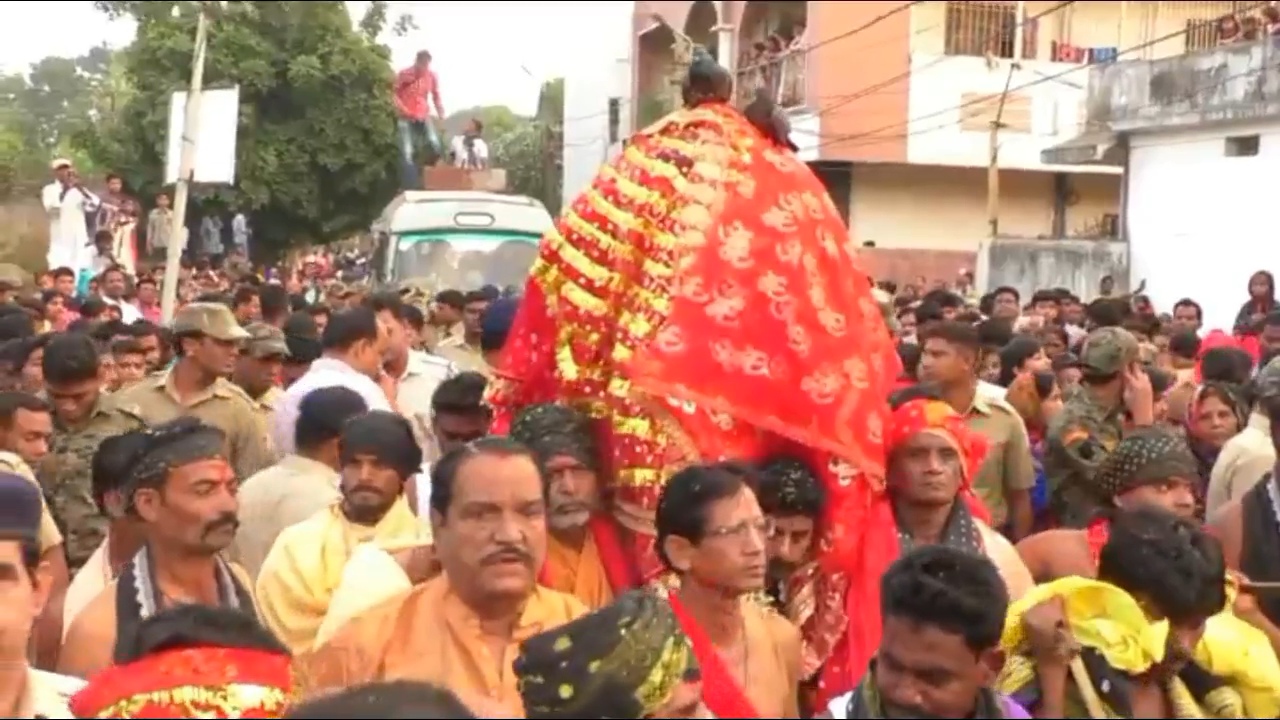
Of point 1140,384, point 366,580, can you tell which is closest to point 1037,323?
point 1140,384

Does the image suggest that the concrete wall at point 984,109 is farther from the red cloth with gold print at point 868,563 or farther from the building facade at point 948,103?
the red cloth with gold print at point 868,563

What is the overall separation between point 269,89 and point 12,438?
21.3 m

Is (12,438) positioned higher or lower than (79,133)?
lower

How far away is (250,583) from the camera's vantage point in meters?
3.89

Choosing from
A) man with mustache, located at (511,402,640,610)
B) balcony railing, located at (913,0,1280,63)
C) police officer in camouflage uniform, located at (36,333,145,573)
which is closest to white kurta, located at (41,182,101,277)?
police officer in camouflage uniform, located at (36,333,145,573)

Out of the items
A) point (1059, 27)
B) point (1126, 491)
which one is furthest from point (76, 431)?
point (1059, 27)

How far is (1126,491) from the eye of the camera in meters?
4.05

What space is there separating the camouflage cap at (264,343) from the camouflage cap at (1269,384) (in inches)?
136

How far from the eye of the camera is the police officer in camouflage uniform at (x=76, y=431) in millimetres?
5406

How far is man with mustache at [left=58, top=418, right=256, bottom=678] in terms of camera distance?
3.66 metres

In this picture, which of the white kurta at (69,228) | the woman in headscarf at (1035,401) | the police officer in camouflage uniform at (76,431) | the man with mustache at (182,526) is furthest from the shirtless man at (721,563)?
the white kurta at (69,228)

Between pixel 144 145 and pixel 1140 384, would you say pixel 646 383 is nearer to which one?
pixel 1140 384

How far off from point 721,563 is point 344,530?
1190 mm

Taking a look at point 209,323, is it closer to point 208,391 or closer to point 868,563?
point 208,391
